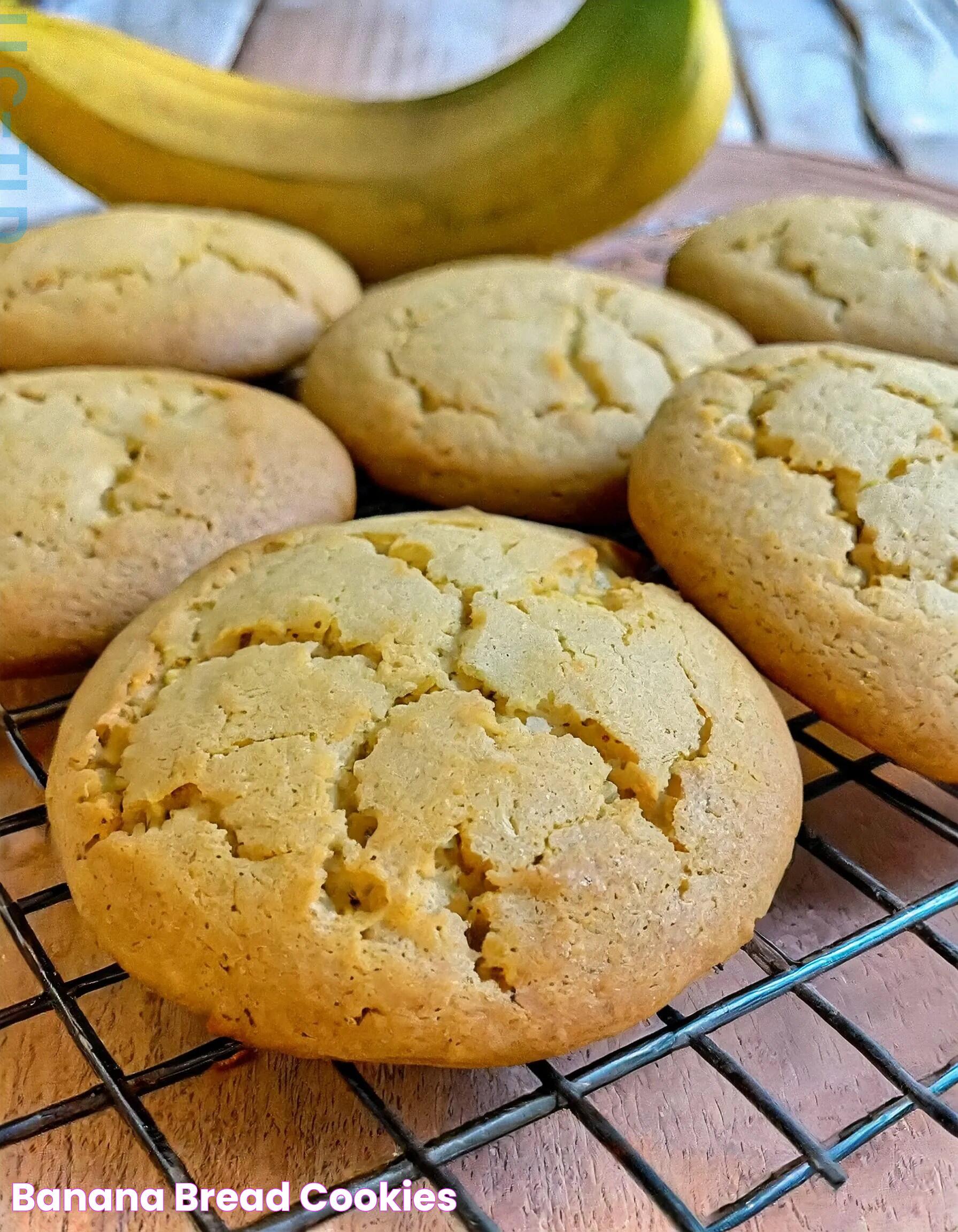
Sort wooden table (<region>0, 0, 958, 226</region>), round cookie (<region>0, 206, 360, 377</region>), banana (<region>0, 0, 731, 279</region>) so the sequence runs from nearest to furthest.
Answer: round cookie (<region>0, 206, 360, 377</region>) < banana (<region>0, 0, 731, 279</region>) < wooden table (<region>0, 0, 958, 226</region>)

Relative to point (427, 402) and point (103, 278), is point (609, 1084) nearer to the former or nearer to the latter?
point (427, 402)

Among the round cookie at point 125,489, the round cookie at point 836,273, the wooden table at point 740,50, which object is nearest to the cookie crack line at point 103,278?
the round cookie at point 125,489

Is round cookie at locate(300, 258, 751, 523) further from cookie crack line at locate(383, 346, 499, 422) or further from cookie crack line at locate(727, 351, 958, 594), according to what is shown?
cookie crack line at locate(727, 351, 958, 594)

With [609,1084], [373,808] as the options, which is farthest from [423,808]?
[609,1084]

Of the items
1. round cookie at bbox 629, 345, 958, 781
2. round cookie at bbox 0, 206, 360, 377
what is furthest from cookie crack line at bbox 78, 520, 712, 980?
round cookie at bbox 0, 206, 360, 377

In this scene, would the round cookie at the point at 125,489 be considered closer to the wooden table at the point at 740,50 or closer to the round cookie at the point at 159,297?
the round cookie at the point at 159,297

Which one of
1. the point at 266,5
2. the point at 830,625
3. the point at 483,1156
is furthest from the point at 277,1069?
the point at 266,5

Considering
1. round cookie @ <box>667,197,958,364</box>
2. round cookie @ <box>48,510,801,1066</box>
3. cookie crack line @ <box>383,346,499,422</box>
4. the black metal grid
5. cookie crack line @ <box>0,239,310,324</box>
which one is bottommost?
the black metal grid
